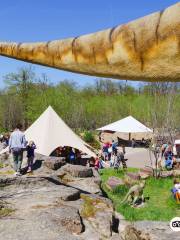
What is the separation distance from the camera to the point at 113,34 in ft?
7.34

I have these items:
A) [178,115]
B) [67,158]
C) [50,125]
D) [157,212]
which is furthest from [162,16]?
[178,115]

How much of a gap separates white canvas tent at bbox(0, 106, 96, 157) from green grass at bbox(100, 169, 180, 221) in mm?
1981

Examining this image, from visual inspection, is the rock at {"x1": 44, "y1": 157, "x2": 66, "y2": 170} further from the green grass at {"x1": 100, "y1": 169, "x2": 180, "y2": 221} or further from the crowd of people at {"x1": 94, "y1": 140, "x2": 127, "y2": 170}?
the crowd of people at {"x1": 94, "y1": 140, "x2": 127, "y2": 170}

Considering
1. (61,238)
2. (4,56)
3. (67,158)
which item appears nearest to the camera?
(4,56)

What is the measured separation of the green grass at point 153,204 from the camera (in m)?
9.27

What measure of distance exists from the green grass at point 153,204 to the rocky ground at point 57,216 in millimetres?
2297

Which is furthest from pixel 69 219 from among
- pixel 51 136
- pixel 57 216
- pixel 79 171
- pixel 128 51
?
pixel 51 136

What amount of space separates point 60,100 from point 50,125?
24.6 metres

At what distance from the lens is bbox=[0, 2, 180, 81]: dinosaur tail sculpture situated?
2008mm

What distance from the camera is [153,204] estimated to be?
1055cm

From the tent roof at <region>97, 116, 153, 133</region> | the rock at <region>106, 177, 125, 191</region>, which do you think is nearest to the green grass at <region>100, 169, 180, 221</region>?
the rock at <region>106, 177, 125, 191</region>

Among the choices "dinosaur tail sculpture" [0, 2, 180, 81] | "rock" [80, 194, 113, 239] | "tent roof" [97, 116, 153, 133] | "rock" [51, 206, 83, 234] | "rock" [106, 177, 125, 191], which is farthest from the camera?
"tent roof" [97, 116, 153, 133]

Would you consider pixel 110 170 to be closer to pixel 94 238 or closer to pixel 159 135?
pixel 159 135

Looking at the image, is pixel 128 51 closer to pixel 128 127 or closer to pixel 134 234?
pixel 134 234
